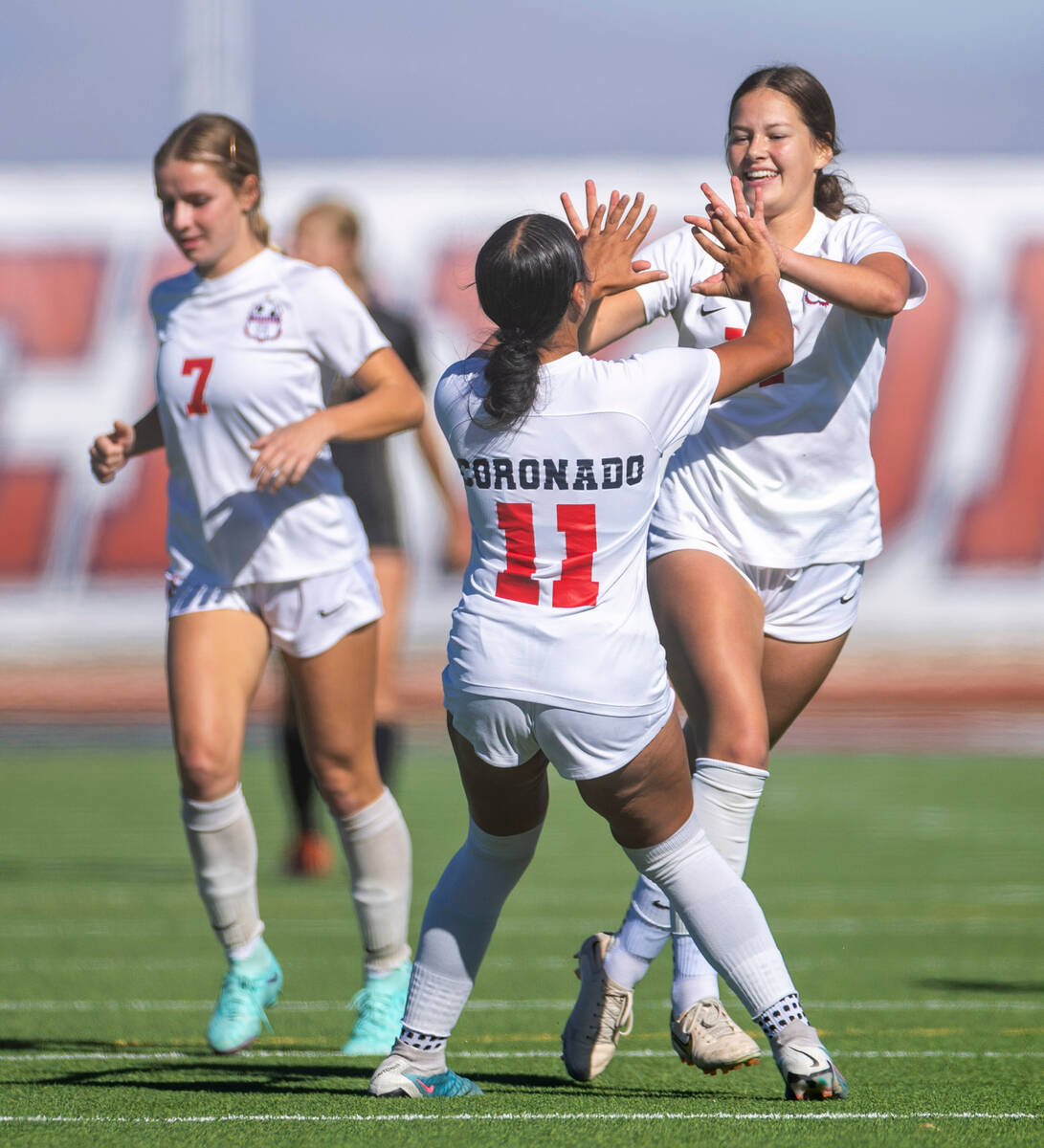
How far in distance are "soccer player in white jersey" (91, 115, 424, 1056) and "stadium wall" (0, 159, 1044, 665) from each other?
15.9 meters

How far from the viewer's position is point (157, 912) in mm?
8102

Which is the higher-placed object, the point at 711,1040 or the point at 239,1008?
the point at 711,1040

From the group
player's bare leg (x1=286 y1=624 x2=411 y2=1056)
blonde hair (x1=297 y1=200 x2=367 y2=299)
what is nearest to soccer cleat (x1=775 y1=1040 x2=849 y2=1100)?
player's bare leg (x1=286 y1=624 x2=411 y2=1056)

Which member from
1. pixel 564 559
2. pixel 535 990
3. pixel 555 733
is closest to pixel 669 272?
pixel 564 559

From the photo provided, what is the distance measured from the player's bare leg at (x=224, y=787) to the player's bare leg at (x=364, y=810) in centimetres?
17

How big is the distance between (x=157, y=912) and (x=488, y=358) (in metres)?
4.85

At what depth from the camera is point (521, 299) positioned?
376 centimetres

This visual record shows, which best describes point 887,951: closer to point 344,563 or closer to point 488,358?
point 344,563

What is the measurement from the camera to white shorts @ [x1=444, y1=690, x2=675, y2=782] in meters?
3.69

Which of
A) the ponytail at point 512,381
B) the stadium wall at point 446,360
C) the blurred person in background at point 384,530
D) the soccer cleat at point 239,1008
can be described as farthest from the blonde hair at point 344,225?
the stadium wall at point 446,360

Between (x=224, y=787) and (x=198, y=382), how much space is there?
1.00m

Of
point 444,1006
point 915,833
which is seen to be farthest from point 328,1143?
point 915,833

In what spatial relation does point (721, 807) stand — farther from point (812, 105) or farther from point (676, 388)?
point (812, 105)

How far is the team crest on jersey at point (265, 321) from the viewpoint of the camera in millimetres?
5012
